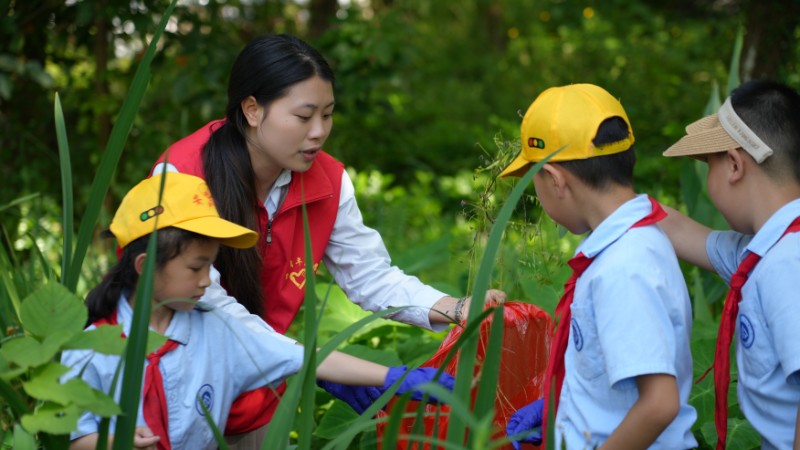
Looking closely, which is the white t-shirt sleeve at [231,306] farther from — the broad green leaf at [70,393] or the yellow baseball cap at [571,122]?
the yellow baseball cap at [571,122]

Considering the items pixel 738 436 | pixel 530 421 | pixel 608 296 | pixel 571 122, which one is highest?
pixel 571 122

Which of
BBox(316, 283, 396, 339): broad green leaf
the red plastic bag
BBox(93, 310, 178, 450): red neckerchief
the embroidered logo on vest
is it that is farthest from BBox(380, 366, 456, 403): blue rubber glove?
BBox(316, 283, 396, 339): broad green leaf

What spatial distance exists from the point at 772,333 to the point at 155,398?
1.27 m

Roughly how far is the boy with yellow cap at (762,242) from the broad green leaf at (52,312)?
4.34 feet

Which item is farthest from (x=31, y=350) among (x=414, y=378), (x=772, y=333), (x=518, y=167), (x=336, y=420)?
(x=772, y=333)

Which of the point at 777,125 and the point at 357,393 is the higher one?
the point at 777,125

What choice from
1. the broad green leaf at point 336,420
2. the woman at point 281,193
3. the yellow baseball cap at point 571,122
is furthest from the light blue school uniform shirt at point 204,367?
the yellow baseball cap at point 571,122

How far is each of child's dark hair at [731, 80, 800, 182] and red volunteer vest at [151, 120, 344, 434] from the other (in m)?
1.04

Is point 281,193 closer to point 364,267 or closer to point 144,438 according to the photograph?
point 364,267

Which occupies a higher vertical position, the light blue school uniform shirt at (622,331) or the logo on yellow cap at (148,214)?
the logo on yellow cap at (148,214)

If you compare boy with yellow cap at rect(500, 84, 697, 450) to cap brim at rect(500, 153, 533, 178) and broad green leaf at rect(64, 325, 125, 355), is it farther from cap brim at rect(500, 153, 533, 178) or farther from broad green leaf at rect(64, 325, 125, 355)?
broad green leaf at rect(64, 325, 125, 355)

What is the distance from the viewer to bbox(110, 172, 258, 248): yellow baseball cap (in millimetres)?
1979

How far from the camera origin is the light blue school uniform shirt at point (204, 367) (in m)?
2.03

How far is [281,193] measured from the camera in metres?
2.55
